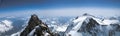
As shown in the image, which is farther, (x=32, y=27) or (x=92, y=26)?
(x=92, y=26)

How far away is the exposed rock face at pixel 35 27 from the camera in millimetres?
13305

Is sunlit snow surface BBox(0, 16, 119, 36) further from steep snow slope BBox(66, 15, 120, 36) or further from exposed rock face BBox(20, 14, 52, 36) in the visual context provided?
exposed rock face BBox(20, 14, 52, 36)

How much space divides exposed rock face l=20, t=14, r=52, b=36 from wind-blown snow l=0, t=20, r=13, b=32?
69 centimetres

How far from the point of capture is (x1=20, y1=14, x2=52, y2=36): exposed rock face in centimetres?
1330

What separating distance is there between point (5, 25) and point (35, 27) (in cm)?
108

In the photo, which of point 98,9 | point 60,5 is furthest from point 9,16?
point 98,9

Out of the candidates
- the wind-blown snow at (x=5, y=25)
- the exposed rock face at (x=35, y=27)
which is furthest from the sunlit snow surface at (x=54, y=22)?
the exposed rock face at (x=35, y=27)

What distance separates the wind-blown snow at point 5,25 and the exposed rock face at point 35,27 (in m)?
0.69

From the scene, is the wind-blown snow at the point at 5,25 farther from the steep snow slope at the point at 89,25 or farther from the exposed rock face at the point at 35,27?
the steep snow slope at the point at 89,25

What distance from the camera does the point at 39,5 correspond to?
553 inches

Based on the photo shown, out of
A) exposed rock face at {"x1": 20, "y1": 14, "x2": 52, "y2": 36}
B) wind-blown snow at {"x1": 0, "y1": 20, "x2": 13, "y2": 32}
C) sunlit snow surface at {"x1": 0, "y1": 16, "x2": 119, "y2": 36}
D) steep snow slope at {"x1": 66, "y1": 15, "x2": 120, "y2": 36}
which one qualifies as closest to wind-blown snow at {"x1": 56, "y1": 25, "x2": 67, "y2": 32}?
sunlit snow surface at {"x1": 0, "y1": 16, "x2": 119, "y2": 36}

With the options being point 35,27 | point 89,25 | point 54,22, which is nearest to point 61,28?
point 54,22

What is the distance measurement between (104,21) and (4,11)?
314cm

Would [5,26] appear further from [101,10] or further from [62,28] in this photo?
[101,10]
